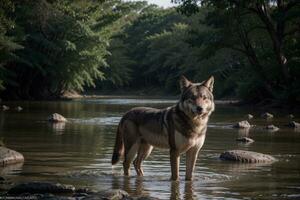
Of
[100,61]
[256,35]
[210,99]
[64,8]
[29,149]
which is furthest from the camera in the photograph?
[100,61]

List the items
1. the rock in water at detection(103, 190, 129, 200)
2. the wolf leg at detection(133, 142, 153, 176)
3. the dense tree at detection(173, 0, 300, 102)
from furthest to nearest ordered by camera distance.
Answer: the dense tree at detection(173, 0, 300, 102), the wolf leg at detection(133, 142, 153, 176), the rock in water at detection(103, 190, 129, 200)

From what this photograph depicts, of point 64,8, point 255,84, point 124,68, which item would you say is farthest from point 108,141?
point 124,68

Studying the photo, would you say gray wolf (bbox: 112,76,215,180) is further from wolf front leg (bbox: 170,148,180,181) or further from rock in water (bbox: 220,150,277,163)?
rock in water (bbox: 220,150,277,163)

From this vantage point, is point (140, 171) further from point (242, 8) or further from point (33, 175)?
point (242, 8)

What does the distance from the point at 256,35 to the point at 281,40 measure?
9.92 metres

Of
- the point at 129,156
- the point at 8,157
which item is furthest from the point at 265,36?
the point at 129,156

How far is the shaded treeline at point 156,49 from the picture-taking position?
46594mm

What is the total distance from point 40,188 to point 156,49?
323ft

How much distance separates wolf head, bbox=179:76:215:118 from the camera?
510 inches

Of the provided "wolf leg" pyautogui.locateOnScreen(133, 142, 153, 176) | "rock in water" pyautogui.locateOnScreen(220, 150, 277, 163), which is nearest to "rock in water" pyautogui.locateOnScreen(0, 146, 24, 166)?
"wolf leg" pyautogui.locateOnScreen(133, 142, 153, 176)

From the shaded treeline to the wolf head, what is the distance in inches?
377

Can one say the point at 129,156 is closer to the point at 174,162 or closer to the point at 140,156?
the point at 140,156

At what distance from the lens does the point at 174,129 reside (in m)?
13.6

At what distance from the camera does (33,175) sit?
1448 cm
